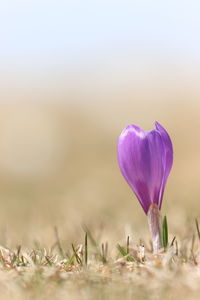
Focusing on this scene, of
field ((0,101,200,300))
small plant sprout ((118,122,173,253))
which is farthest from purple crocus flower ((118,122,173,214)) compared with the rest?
field ((0,101,200,300))

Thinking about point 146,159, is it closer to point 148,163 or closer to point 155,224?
point 148,163

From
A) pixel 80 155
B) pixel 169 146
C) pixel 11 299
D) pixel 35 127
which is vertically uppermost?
pixel 35 127

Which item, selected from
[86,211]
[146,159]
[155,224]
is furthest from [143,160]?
[86,211]

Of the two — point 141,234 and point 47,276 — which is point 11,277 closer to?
point 47,276

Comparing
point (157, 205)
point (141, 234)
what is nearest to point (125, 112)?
point (141, 234)

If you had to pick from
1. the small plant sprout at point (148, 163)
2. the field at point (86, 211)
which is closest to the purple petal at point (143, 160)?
the small plant sprout at point (148, 163)
